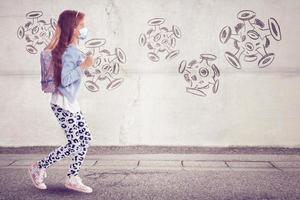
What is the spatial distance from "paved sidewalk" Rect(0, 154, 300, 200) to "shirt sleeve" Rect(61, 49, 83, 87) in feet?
4.11

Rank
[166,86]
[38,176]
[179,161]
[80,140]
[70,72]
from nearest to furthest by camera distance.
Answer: [70,72], [80,140], [38,176], [179,161], [166,86]

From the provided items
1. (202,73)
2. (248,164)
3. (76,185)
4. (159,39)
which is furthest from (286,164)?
(76,185)

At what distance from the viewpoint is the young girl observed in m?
4.36

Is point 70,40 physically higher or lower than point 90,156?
higher

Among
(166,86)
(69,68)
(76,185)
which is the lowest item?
(76,185)

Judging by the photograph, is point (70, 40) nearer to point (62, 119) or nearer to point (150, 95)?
point (62, 119)

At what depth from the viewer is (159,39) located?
279 inches

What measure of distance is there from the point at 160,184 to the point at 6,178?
1.95 m

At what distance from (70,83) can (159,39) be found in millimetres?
3022

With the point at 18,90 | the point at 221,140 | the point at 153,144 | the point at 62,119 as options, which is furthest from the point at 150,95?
the point at 62,119

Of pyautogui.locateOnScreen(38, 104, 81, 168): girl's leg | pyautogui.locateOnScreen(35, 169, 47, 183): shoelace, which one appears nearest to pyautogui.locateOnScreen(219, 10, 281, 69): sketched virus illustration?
pyautogui.locateOnScreen(38, 104, 81, 168): girl's leg

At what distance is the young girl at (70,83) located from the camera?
4.36 metres

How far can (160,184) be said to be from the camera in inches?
190

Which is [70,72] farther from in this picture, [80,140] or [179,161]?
[179,161]
